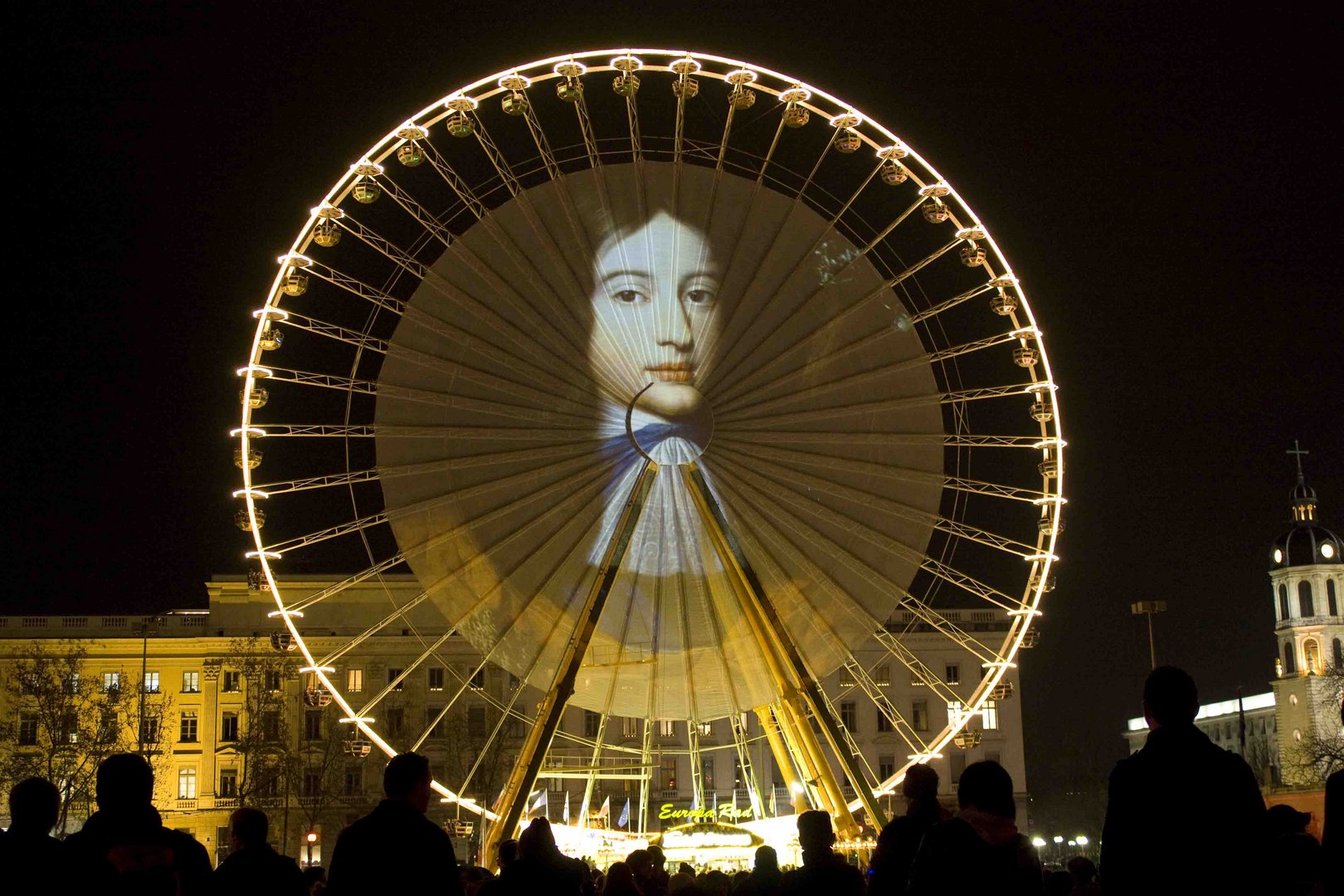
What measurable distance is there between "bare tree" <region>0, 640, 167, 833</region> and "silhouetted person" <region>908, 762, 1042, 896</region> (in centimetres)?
8430

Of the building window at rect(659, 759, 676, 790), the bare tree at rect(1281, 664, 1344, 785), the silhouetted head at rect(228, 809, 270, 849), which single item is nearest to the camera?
the silhouetted head at rect(228, 809, 270, 849)

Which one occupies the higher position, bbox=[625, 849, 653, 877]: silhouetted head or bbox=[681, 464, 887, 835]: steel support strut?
bbox=[681, 464, 887, 835]: steel support strut

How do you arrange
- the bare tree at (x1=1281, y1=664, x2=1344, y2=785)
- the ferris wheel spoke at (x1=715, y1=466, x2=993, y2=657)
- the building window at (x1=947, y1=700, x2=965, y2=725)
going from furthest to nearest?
the bare tree at (x1=1281, y1=664, x2=1344, y2=785) < the building window at (x1=947, y1=700, x2=965, y2=725) < the ferris wheel spoke at (x1=715, y1=466, x2=993, y2=657)

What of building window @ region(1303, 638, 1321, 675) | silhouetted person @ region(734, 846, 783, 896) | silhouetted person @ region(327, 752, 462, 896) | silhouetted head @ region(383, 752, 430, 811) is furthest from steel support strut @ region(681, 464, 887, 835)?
building window @ region(1303, 638, 1321, 675)

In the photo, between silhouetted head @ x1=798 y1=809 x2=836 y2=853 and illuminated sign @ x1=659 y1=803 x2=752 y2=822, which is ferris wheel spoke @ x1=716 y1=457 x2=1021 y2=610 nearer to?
illuminated sign @ x1=659 y1=803 x2=752 y2=822

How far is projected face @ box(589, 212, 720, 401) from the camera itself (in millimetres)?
36875

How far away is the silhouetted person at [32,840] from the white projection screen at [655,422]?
1071 inches

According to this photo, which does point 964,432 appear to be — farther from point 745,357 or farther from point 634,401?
point 634,401

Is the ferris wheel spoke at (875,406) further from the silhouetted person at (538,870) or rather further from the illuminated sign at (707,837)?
the silhouetted person at (538,870)

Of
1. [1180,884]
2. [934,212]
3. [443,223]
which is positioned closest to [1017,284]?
[934,212]

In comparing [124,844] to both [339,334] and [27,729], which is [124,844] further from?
[27,729]

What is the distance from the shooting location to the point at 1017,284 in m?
39.5

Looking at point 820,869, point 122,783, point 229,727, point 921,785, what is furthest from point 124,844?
point 229,727

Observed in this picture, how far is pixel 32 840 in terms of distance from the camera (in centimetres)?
859
